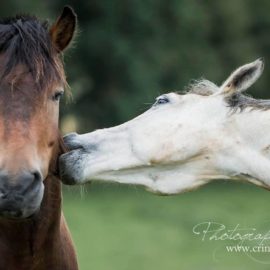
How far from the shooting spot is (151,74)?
91.7 ft

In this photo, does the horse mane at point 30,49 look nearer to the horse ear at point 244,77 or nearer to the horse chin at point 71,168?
the horse chin at point 71,168

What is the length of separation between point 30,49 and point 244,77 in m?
1.43

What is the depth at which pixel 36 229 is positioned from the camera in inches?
228

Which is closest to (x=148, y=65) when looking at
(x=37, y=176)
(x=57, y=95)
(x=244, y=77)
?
(x=244, y=77)

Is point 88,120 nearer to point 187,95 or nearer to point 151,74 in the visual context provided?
point 151,74

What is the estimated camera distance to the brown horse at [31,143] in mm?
5059

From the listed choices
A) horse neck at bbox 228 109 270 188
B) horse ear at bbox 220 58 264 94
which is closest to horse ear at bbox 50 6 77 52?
horse ear at bbox 220 58 264 94

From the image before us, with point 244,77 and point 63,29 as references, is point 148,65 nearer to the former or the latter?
point 63,29

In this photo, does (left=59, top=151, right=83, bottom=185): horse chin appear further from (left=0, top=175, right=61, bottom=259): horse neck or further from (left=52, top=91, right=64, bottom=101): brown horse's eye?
(left=52, top=91, right=64, bottom=101): brown horse's eye

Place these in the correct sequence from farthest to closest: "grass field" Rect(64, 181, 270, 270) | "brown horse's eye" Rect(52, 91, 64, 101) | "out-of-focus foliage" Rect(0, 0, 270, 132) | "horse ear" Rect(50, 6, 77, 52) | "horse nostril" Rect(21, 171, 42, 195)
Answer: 1. "out-of-focus foliage" Rect(0, 0, 270, 132)
2. "grass field" Rect(64, 181, 270, 270)
3. "horse ear" Rect(50, 6, 77, 52)
4. "brown horse's eye" Rect(52, 91, 64, 101)
5. "horse nostril" Rect(21, 171, 42, 195)

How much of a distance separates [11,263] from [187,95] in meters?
1.64

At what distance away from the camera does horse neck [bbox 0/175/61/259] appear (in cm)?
574

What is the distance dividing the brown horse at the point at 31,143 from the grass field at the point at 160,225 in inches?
105

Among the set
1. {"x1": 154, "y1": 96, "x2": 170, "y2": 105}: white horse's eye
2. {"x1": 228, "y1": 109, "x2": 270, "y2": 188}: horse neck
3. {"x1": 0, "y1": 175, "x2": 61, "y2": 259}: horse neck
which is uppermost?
{"x1": 154, "y1": 96, "x2": 170, "y2": 105}: white horse's eye
